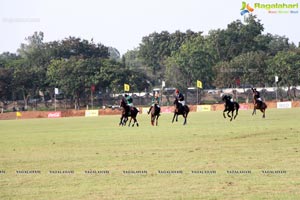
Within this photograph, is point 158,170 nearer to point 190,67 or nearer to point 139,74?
point 190,67

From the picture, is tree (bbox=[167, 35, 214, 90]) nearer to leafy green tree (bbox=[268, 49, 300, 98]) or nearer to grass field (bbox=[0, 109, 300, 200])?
leafy green tree (bbox=[268, 49, 300, 98])

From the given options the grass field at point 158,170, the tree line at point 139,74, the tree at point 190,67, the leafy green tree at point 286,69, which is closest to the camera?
the grass field at point 158,170

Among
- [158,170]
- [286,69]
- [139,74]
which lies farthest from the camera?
Answer: [139,74]

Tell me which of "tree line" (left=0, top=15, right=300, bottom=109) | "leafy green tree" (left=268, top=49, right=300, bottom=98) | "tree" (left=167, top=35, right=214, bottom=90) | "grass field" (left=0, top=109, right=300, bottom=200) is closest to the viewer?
"grass field" (left=0, top=109, right=300, bottom=200)

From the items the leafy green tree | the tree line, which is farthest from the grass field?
the tree line

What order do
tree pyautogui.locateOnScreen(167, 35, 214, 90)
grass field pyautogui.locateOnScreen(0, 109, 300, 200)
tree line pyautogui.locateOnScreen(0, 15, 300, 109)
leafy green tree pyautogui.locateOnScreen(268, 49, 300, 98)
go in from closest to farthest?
grass field pyautogui.locateOnScreen(0, 109, 300, 200) → leafy green tree pyautogui.locateOnScreen(268, 49, 300, 98) → tree line pyautogui.locateOnScreen(0, 15, 300, 109) → tree pyautogui.locateOnScreen(167, 35, 214, 90)

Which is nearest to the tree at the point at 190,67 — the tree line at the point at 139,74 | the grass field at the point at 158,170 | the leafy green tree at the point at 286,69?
the tree line at the point at 139,74

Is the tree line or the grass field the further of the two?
the tree line

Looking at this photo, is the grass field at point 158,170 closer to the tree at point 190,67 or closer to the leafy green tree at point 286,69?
the leafy green tree at point 286,69

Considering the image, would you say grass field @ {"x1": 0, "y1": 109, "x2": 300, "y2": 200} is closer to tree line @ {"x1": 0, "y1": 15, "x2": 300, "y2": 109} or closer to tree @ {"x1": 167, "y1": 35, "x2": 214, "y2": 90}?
tree line @ {"x1": 0, "y1": 15, "x2": 300, "y2": 109}

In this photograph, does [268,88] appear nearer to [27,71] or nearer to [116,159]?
[27,71]

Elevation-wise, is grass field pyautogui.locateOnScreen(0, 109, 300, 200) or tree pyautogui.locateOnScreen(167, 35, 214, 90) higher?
tree pyautogui.locateOnScreen(167, 35, 214, 90)

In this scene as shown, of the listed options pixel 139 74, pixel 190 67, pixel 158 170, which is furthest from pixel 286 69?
pixel 158 170

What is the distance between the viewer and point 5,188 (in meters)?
13.4
